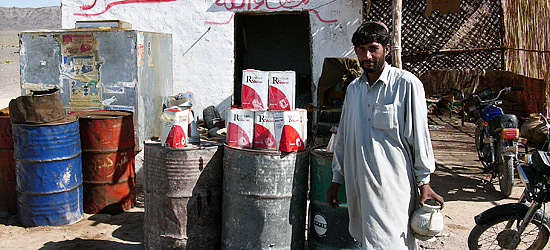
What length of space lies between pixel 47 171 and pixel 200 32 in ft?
9.85

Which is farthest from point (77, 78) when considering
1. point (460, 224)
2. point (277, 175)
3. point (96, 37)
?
point (460, 224)

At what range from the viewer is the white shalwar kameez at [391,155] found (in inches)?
113

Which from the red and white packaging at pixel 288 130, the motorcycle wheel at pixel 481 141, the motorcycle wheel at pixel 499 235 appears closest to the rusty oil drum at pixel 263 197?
the red and white packaging at pixel 288 130

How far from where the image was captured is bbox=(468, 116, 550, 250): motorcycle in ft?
12.3

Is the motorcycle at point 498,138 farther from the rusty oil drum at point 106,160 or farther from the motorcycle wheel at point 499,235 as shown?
the rusty oil drum at point 106,160

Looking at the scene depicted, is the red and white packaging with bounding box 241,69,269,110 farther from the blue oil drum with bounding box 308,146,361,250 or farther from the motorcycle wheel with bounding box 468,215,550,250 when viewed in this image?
the motorcycle wheel with bounding box 468,215,550,250

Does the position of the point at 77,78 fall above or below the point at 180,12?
below

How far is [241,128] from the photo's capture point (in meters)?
3.97

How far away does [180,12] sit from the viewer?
7.10 meters

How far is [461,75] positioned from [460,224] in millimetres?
7369

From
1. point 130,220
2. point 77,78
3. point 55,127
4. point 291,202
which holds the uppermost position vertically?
point 77,78

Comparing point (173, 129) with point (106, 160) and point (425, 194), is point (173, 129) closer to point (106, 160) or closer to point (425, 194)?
point (106, 160)

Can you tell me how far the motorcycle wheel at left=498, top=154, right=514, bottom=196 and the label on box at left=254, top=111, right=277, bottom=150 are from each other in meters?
3.37

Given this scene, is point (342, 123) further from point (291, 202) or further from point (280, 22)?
point (280, 22)
